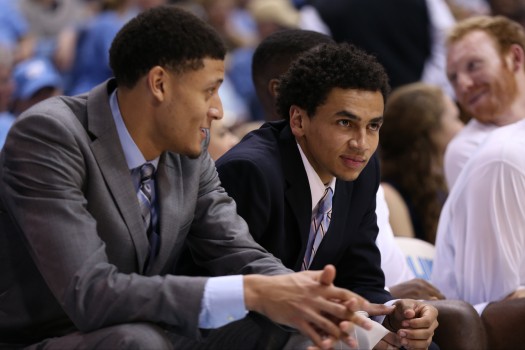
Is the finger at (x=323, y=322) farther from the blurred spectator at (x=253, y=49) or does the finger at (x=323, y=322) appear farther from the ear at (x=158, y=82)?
the blurred spectator at (x=253, y=49)

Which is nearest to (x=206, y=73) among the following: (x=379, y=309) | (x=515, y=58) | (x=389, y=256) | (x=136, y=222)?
(x=136, y=222)

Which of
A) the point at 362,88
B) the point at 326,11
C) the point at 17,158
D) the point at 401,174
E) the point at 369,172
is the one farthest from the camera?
the point at 326,11

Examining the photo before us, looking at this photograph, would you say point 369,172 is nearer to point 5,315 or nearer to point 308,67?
point 308,67

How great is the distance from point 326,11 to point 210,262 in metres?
3.89

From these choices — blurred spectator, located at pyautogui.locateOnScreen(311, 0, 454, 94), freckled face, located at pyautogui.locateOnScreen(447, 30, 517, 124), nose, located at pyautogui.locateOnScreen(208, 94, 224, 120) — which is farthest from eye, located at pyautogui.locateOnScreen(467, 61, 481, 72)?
nose, located at pyautogui.locateOnScreen(208, 94, 224, 120)

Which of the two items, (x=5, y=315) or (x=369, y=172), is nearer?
(x=5, y=315)

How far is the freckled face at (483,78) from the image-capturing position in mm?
4656

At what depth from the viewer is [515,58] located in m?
4.70

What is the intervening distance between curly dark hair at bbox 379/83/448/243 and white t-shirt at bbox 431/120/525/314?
113 centimetres

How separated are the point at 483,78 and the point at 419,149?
2.17ft

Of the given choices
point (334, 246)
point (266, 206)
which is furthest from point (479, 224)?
point (266, 206)

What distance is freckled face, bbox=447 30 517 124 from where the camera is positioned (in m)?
4.66

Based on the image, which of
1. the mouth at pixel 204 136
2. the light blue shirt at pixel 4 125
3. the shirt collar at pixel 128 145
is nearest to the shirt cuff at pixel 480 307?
the mouth at pixel 204 136

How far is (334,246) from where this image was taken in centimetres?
329
